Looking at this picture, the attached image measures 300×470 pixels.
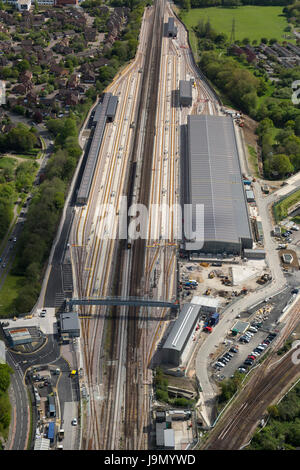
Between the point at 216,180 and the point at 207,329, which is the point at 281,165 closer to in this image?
the point at 216,180

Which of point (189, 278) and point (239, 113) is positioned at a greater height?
point (239, 113)

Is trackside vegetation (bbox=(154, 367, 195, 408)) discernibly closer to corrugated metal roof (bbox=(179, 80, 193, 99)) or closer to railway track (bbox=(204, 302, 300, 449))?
railway track (bbox=(204, 302, 300, 449))

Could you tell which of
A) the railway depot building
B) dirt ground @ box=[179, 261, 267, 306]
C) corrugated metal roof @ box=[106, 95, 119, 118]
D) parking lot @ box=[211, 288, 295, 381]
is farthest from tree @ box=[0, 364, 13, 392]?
corrugated metal roof @ box=[106, 95, 119, 118]

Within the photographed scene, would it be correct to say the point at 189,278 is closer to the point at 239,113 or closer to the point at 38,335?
the point at 38,335
